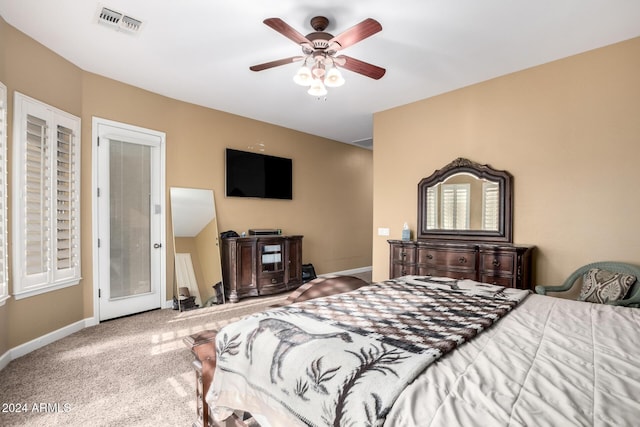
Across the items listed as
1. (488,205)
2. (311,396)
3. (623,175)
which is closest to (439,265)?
(488,205)

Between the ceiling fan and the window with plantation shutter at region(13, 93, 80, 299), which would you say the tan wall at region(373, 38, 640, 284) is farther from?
the window with plantation shutter at region(13, 93, 80, 299)

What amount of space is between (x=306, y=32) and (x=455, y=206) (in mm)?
2577

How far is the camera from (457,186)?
380 centimetres

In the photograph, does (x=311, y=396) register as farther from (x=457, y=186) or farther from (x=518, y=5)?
(x=457, y=186)

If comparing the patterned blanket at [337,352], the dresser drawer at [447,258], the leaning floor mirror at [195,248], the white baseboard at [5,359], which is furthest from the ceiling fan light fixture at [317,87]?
the white baseboard at [5,359]

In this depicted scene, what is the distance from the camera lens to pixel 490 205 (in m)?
3.55

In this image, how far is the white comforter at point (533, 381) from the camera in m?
0.74

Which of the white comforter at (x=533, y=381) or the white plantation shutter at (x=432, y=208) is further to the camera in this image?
the white plantation shutter at (x=432, y=208)

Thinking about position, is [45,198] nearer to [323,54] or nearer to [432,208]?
[323,54]

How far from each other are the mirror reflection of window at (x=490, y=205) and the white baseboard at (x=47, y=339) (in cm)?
463

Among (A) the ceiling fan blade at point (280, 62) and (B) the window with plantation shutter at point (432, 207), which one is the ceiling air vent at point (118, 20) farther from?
(B) the window with plantation shutter at point (432, 207)

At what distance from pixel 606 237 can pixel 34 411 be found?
15.5 feet

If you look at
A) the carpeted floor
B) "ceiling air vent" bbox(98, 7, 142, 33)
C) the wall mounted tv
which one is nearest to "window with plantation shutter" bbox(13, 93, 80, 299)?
the carpeted floor

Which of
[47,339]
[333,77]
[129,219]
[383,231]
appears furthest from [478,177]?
[47,339]
